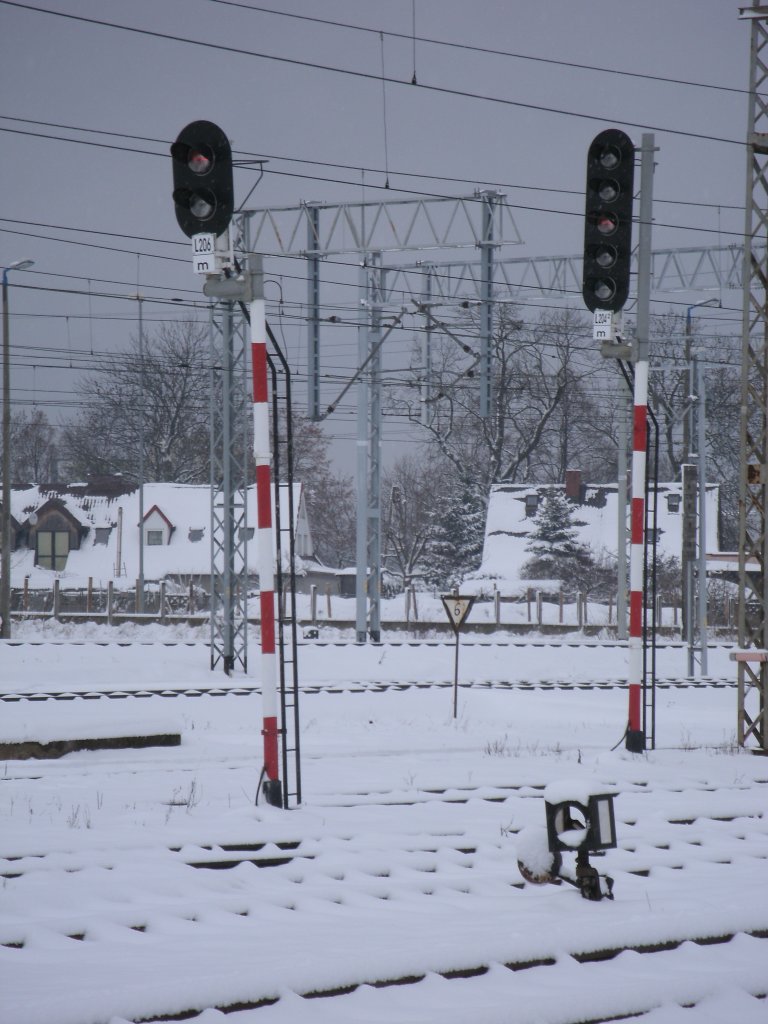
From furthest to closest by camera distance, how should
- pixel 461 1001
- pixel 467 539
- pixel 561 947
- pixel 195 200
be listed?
pixel 467 539 < pixel 195 200 < pixel 561 947 < pixel 461 1001

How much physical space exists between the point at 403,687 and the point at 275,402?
12.9 metres

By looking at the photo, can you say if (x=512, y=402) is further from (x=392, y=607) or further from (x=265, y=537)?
(x=265, y=537)

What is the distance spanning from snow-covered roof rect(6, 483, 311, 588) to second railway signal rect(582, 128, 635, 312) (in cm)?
3625

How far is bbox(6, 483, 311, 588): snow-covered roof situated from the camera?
49.2m

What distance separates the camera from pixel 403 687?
2028cm

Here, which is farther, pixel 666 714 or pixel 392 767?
pixel 666 714

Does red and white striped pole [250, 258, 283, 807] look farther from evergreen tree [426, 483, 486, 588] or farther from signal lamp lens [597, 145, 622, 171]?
evergreen tree [426, 483, 486, 588]

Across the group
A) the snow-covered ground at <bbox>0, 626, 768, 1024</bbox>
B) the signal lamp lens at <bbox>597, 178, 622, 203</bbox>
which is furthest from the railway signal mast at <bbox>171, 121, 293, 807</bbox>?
the signal lamp lens at <bbox>597, 178, 622, 203</bbox>

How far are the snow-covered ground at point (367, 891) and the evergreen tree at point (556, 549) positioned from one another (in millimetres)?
32539

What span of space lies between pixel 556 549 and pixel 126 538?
18.9 m

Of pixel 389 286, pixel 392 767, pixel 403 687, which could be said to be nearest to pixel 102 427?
pixel 389 286

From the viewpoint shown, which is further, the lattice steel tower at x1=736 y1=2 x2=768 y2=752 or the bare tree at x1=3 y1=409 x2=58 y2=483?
the bare tree at x1=3 y1=409 x2=58 y2=483

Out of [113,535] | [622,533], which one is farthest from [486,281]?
[113,535]

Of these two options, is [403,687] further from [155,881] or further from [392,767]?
[155,881]
